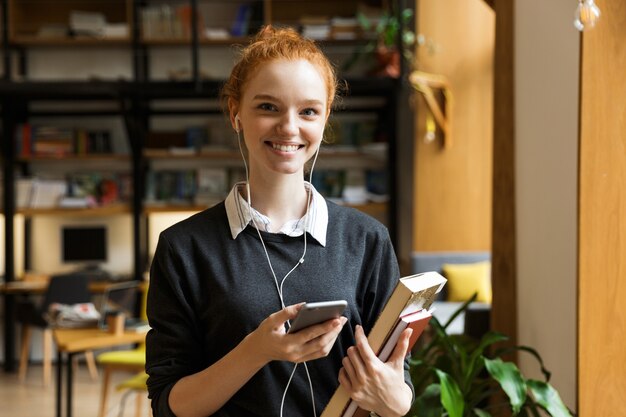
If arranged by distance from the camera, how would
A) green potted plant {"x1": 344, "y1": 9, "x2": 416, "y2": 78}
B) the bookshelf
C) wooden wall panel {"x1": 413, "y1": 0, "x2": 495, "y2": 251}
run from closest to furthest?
green potted plant {"x1": 344, "y1": 9, "x2": 416, "y2": 78}, wooden wall panel {"x1": 413, "y1": 0, "x2": 495, "y2": 251}, the bookshelf

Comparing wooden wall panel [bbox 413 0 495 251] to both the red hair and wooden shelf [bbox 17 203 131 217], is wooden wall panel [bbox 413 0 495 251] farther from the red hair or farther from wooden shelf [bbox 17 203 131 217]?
the red hair

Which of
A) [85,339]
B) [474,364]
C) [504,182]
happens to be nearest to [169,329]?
[474,364]

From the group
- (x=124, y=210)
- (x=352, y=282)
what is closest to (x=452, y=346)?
(x=352, y=282)

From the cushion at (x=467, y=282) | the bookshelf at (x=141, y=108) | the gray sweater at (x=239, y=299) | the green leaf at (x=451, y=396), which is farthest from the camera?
the bookshelf at (x=141, y=108)

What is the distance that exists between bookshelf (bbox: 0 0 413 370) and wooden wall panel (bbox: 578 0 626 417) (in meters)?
5.33

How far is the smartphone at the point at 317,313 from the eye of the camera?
4.00 ft

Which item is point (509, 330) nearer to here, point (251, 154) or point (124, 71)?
point (251, 154)

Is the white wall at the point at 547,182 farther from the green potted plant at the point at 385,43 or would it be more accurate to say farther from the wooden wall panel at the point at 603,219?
the green potted plant at the point at 385,43

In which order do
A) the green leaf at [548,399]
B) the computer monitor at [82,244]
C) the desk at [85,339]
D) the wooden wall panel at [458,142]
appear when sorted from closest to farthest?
the green leaf at [548,399]
the desk at [85,339]
the wooden wall panel at [458,142]
the computer monitor at [82,244]

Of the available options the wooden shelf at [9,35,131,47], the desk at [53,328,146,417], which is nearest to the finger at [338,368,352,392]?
the desk at [53,328,146,417]

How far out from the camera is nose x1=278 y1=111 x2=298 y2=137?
4.56 ft

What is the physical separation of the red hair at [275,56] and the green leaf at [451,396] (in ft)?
4.91

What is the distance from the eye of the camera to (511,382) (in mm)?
2748

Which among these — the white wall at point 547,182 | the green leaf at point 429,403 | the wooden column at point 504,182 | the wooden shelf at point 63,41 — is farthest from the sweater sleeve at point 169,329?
the wooden shelf at point 63,41
